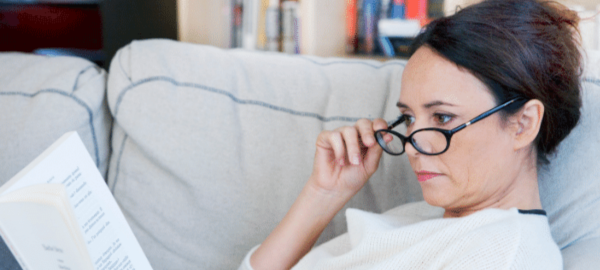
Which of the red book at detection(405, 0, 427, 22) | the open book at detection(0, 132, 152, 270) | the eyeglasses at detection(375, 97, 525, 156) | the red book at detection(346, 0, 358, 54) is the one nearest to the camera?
the open book at detection(0, 132, 152, 270)

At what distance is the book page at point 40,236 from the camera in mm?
497

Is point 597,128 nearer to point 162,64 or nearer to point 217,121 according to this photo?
point 217,121

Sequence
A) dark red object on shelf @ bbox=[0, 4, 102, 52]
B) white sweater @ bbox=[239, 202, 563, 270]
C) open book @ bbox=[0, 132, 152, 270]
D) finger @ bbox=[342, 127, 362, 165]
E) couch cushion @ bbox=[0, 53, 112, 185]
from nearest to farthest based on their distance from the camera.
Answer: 1. open book @ bbox=[0, 132, 152, 270]
2. white sweater @ bbox=[239, 202, 563, 270]
3. finger @ bbox=[342, 127, 362, 165]
4. couch cushion @ bbox=[0, 53, 112, 185]
5. dark red object on shelf @ bbox=[0, 4, 102, 52]

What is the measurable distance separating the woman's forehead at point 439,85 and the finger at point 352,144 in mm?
139

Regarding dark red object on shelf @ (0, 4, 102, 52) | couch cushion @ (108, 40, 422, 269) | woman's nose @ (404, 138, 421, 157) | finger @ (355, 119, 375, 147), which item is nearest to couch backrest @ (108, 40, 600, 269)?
couch cushion @ (108, 40, 422, 269)

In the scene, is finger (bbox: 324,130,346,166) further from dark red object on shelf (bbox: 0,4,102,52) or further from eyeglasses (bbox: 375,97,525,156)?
dark red object on shelf (bbox: 0,4,102,52)

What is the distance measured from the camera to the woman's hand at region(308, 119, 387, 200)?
2.99 feet

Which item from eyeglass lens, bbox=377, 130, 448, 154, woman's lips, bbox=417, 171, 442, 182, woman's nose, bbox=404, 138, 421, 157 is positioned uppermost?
eyeglass lens, bbox=377, 130, 448, 154

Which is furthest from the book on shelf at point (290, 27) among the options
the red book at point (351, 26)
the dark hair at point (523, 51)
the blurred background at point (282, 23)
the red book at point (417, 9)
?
the dark hair at point (523, 51)

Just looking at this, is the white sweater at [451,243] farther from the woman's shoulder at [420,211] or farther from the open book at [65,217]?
the open book at [65,217]

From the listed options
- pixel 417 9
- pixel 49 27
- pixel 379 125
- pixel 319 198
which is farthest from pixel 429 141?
pixel 49 27

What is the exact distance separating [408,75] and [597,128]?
1.29ft

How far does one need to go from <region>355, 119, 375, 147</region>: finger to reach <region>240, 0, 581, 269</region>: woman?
0.11 ft

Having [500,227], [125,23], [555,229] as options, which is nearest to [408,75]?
[500,227]
